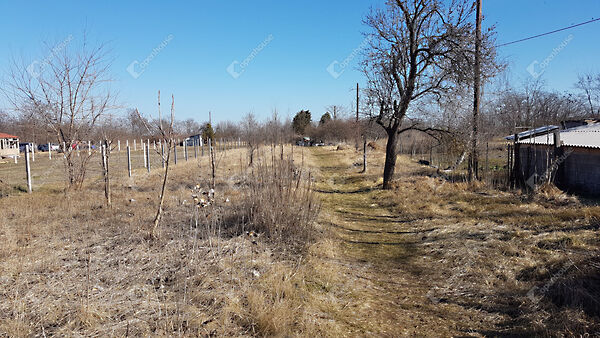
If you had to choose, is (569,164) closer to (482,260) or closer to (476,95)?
(476,95)

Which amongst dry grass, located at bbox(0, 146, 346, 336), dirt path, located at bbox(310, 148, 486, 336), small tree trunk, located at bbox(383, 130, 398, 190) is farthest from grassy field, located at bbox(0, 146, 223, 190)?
small tree trunk, located at bbox(383, 130, 398, 190)

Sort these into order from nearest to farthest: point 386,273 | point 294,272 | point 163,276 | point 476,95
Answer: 1. point 163,276
2. point 294,272
3. point 386,273
4. point 476,95

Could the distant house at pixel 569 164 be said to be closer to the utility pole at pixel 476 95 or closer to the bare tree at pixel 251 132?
the utility pole at pixel 476 95

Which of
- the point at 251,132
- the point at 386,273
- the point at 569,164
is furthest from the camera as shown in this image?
the point at 251,132

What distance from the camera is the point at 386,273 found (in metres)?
5.13

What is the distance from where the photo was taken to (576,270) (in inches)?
163

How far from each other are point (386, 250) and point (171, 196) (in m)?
6.08

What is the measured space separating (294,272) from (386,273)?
1415 millimetres

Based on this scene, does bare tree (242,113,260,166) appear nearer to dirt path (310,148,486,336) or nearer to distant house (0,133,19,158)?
dirt path (310,148,486,336)

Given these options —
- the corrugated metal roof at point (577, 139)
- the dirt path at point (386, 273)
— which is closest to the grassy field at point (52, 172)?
the dirt path at point (386, 273)

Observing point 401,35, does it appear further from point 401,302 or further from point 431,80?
point 401,302

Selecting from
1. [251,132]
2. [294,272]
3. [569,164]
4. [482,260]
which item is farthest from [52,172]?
[569,164]

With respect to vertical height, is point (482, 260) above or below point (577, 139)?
below

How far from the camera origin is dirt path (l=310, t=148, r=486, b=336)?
3.68 metres
